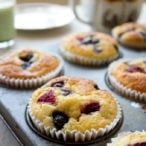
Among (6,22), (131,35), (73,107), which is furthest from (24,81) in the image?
(131,35)

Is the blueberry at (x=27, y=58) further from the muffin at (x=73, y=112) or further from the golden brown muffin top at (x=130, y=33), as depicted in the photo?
the golden brown muffin top at (x=130, y=33)

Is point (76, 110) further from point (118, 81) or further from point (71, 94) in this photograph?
point (118, 81)

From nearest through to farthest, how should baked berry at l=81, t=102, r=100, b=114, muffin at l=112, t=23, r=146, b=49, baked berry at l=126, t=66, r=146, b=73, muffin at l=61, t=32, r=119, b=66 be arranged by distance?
baked berry at l=81, t=102, r=100, b=114 < baked berry at l=126, t=66, r=146, b=73 < muffin at l=61, t=32, r=119, b=66 < muffin at l=112, t=23, r=146, b=49

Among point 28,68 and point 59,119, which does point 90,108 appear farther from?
point 28,68

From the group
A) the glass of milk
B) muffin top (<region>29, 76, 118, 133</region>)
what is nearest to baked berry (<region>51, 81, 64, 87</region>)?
muffin top (<region>29, 76, 118, 133</region>)

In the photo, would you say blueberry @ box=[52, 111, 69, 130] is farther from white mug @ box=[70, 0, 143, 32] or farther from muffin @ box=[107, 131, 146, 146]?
white mug @ box=[70, 0, 143, 32]

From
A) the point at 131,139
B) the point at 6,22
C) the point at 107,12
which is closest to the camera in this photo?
the point at 131,139
